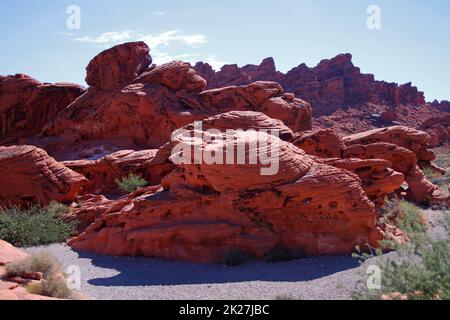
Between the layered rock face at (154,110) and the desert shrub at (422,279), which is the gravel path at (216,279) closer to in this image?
the desert shrub at (422,279)

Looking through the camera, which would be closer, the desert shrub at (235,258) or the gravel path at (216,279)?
the gravel path at (216,279)

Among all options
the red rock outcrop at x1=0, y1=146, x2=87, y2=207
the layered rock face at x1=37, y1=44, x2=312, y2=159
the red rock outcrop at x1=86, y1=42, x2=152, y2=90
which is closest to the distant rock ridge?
the red rock outcrop at x1=86, y1=42, x2=152, y2=90

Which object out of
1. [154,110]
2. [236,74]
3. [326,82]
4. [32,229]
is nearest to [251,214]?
[32,229]

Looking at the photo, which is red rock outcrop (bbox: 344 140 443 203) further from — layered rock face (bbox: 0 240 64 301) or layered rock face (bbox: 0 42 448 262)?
layered rock face (bbox: 0 240 64 301)

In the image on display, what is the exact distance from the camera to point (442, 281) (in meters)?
4.99

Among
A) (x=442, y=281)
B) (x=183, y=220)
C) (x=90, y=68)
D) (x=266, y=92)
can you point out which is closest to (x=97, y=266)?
(x=183, y=220)

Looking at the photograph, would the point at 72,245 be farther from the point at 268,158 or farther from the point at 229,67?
the point at 229,67

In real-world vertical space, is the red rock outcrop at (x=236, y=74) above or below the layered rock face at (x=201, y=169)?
above

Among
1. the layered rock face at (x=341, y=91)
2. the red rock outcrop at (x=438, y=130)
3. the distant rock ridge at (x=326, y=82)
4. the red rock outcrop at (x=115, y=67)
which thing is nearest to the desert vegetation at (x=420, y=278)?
the red rock outcrop at (x=115, y=67)

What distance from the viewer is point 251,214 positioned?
986cm

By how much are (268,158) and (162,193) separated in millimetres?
3077

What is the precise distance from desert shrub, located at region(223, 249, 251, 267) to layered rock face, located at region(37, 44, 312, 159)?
15.3m

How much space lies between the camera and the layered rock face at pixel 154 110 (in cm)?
2419

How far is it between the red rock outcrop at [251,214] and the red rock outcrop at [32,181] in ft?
17.7
